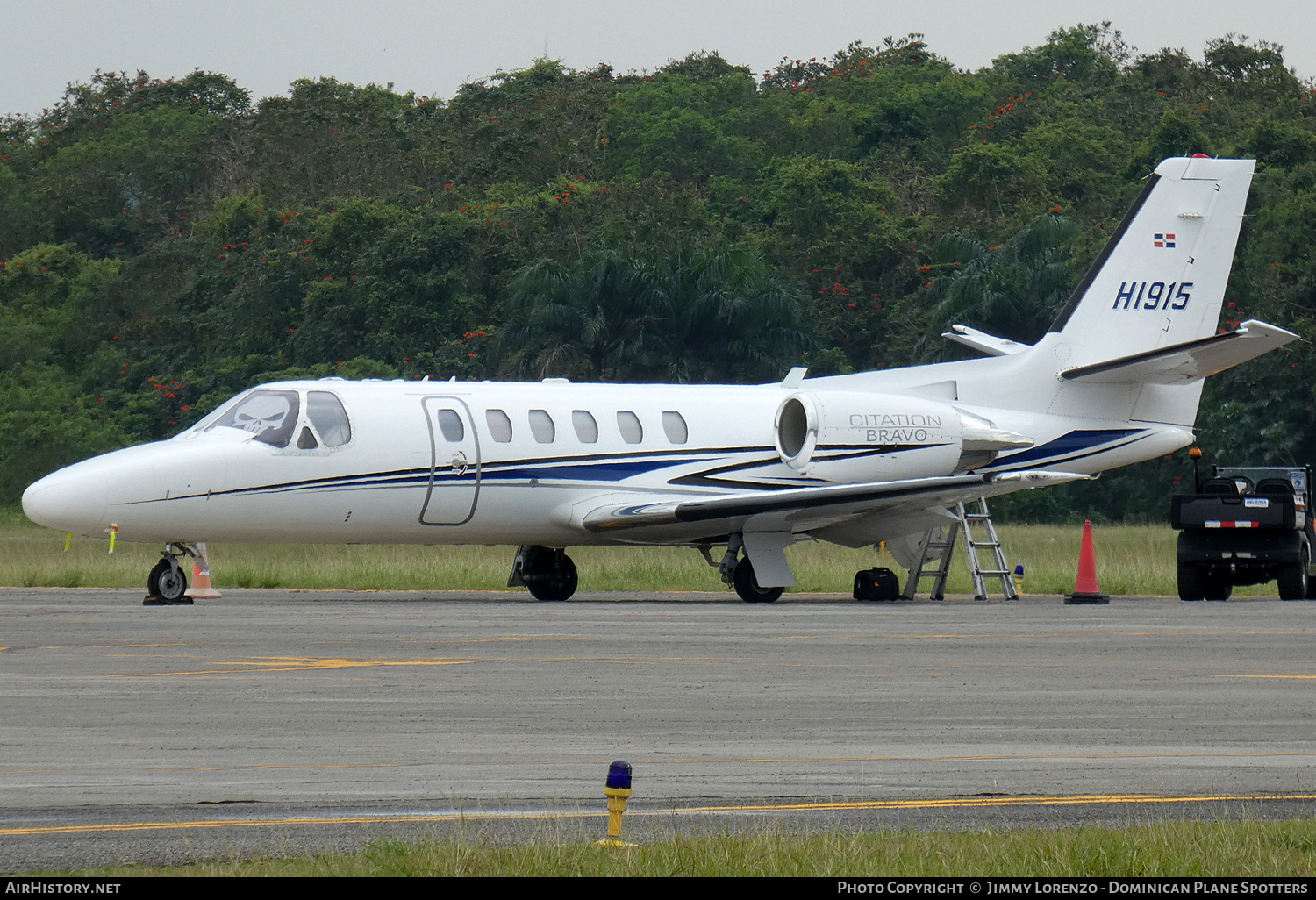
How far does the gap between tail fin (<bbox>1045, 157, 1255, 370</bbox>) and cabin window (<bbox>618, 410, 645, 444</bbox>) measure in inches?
254

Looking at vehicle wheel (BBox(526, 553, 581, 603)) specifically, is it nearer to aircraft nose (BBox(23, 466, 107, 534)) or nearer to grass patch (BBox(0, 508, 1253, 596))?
grass patch (BBox(0, 508, 1253, 596))

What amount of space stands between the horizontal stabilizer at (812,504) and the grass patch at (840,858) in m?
15.8

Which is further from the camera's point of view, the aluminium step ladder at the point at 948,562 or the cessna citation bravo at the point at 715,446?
the aluminium step ladder at the point at 948,562

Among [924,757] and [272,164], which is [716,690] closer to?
[924,757]

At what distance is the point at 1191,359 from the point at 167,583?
525 inches

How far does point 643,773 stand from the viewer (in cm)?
937

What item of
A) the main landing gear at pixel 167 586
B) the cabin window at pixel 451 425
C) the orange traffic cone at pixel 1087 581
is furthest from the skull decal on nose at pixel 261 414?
the orange traffic cone at pixel 1087 581

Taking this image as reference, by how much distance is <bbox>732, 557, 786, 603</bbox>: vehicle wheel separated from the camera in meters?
24.4

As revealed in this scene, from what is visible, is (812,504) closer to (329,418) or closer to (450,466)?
(450,466)

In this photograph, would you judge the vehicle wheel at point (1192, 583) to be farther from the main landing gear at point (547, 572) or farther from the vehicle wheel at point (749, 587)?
the main landing gear at point (547, 572)

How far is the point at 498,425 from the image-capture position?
23.9m

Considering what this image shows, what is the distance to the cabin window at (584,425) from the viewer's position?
2442 cm

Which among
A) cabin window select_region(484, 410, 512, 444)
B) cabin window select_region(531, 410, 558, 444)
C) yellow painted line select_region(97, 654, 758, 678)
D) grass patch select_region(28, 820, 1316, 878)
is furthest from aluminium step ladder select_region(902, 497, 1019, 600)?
grass patch select_region(28, 820, 1316, 878)

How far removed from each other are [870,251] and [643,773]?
4692cm
